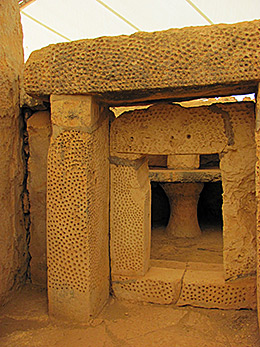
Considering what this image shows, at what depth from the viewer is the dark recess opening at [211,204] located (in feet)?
21.1

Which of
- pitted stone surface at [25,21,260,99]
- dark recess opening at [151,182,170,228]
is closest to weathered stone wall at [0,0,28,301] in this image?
pitted stone surface at [25,21,260,99]

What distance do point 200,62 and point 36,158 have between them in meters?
1.85

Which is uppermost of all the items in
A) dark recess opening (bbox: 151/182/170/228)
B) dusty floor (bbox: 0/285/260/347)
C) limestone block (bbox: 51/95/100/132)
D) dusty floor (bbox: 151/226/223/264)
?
limestone block (bbox: 51/95/100/132)

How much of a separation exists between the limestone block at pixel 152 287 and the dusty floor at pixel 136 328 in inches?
2.7

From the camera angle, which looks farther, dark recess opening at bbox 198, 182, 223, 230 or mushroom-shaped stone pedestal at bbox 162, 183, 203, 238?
dark recess opening at bbox 198, 182, 223, 230

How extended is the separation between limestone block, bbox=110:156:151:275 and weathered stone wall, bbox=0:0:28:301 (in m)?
0.94

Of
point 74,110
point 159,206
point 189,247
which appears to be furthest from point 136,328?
point 159,206

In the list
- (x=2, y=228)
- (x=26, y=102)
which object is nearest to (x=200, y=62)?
(x=26, y=102)

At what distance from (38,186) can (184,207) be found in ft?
9.36

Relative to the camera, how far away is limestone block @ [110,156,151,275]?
2.84 m

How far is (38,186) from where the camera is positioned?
3.15 meters

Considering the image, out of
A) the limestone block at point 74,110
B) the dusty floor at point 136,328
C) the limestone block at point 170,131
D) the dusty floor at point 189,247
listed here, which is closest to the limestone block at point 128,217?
the limestone block at point 170,131

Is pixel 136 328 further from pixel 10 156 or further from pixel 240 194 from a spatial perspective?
pixel 10 156

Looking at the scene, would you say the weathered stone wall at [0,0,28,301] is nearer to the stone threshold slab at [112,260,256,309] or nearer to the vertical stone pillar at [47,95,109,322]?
the vertical stone pillar at [47,95,109,322]
